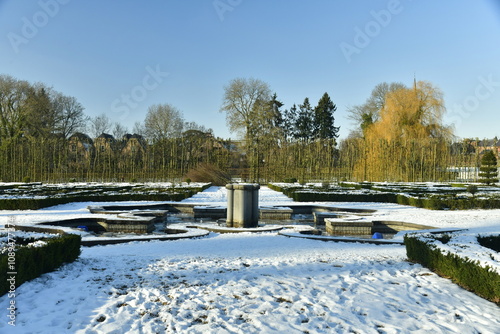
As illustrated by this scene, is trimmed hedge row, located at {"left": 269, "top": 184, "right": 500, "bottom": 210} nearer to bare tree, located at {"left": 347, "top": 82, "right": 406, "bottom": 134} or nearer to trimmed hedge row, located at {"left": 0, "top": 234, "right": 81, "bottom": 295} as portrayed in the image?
trimmed hedge row, located at {"left": 0, "top": 234, "right": 81, "bottom": 295}

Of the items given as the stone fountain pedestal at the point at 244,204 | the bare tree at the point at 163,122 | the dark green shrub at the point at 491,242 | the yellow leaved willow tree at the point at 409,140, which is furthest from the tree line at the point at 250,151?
the dark green shrub at the point at 491,242

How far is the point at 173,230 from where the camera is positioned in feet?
27.3

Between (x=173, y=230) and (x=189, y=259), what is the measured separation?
3.03m

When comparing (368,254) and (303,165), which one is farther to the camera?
(303,165)

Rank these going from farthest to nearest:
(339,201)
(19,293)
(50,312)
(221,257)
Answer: (339,201) → (221,257) → (19,293) → (50,312)

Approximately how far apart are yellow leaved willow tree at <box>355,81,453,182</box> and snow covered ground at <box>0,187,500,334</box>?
2045 cm

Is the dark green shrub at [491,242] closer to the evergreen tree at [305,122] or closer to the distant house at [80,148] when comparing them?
the distant house at [80,148]

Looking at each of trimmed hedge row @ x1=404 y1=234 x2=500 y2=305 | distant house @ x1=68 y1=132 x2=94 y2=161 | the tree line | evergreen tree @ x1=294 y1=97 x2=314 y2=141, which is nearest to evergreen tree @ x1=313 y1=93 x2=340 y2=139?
evergreen tree @ x1=294 y1=97 x2=314 y2=141

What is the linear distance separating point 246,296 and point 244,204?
5.11m

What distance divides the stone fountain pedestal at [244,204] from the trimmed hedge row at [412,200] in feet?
19.3

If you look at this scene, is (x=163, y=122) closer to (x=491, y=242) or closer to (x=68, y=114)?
(x=68, y=114)

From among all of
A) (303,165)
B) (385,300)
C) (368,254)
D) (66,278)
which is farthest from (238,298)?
(303,165)

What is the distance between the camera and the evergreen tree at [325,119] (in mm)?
49531

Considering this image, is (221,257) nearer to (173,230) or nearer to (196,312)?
(196,312)
